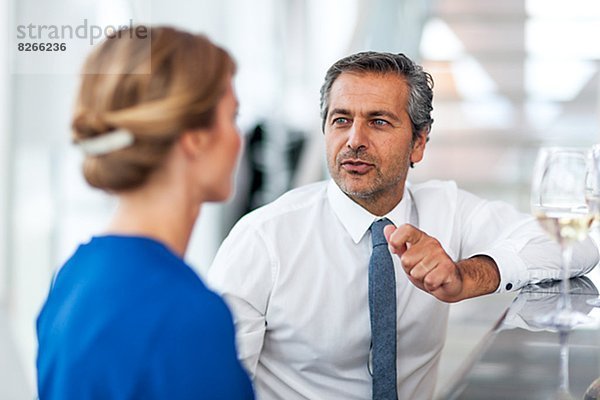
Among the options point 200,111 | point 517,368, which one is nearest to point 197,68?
point 200,111

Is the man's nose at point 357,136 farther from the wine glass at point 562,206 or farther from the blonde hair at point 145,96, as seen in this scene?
the blonde hair at point 145,96

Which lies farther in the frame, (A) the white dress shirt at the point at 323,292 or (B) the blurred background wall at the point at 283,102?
(B) the blurred background wall at the point at 283,102

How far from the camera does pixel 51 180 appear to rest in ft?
12.9

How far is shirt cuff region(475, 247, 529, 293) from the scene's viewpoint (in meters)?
1.97

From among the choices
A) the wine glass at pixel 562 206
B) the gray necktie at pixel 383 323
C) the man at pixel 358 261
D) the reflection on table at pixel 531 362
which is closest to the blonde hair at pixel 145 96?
the reflection on table at pixel 531 362

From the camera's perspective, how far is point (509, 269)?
6.52 feet

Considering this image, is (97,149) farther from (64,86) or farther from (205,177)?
(64,86)

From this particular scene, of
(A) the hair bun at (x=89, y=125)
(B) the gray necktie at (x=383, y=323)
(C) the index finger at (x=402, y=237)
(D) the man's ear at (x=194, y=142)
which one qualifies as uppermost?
(A) the hair bun at (x=89, y=125)

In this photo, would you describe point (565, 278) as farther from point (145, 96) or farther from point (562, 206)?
point (145, 96)

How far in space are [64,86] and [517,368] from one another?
9.64 feet

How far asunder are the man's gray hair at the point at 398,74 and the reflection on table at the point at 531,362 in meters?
0.69

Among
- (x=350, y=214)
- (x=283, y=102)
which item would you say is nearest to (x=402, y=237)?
(x=350, y=214)

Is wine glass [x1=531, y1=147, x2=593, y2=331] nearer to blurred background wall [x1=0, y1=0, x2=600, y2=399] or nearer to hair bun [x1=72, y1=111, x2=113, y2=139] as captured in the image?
hair bun [x1=72, y1=111, x2=113, y2=139]

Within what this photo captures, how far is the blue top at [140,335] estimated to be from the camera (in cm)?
106
